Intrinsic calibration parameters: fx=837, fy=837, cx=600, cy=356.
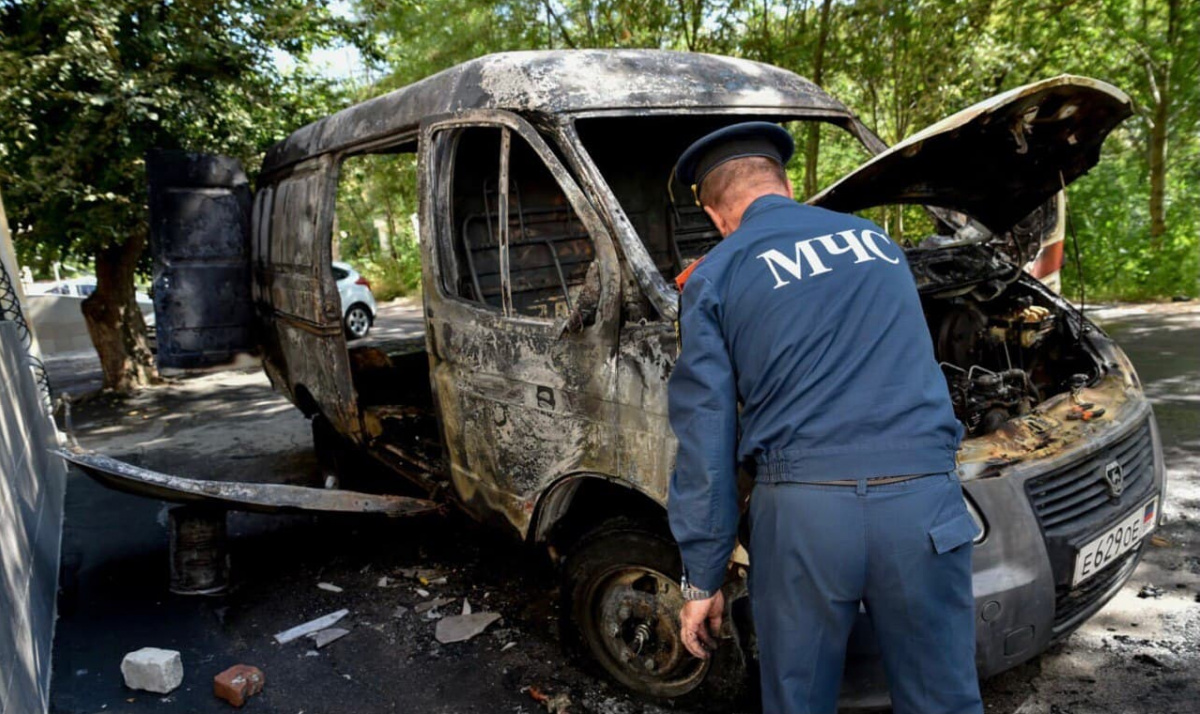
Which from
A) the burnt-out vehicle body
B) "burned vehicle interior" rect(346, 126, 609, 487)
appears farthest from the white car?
the burnt-out vehicle body

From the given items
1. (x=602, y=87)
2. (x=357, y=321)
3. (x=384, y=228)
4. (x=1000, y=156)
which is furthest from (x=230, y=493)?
(x=384, y=228)

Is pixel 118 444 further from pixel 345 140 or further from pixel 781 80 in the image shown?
pixel 781 80

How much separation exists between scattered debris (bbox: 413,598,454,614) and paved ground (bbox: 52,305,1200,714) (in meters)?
0.06

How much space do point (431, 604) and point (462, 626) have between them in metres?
0.32

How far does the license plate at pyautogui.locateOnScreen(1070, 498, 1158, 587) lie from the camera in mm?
2479

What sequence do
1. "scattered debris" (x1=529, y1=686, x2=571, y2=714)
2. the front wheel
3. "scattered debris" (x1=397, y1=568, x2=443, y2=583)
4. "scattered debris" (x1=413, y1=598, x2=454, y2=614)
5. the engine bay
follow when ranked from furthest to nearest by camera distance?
the front wheel < "scattered debris" (x1=397, y1=568, x2=443, y2=583) < "scattered debris" (x1=413, y1=598, x2=454, y2=614) < the engine bay < "scattered debris" (x1=529, y1=686, x2=571, y2=714)

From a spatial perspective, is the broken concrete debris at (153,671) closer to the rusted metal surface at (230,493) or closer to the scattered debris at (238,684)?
the scattered debris at (238,684)

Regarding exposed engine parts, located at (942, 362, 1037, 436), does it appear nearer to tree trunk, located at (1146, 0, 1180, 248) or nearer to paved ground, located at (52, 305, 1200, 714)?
paved ground, located at (52, 305, 1200, 714)

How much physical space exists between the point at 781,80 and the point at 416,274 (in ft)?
61.1

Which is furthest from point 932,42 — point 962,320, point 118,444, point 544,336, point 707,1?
point 118,444

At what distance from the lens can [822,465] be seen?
71.9 inches

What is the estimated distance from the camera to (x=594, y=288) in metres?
2.80

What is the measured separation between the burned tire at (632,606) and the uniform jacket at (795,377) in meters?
0.95

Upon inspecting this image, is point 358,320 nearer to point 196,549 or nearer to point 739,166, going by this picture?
point 196,549
